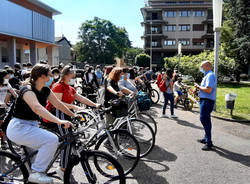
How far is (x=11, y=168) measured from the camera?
3109 mm

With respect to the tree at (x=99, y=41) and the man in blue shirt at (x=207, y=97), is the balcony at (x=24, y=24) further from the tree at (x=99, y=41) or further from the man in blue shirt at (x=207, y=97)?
the tree at (x=99, y=41)

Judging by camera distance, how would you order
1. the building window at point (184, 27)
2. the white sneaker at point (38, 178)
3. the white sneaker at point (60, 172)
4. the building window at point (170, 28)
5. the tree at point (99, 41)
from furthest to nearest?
the tree at point (99, 41) < the building window at point (170, 28) < the building window at point (184, 27) < the white sneaker at point (60, 172) < the white sneaker at point (38, 178)

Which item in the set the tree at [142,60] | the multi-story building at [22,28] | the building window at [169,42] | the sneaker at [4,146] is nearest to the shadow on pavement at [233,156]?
the sneaker at [4,146]

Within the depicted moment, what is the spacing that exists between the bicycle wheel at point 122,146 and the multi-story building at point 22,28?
18.3m

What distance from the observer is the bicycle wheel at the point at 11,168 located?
3104 millimetres

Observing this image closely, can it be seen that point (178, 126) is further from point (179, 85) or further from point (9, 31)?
point (9, 31)

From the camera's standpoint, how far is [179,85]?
11.1m

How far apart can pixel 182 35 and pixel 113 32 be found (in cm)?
1770

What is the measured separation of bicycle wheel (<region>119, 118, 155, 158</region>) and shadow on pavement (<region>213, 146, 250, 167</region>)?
162 cm

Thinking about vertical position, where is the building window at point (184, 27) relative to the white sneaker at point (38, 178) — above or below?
above

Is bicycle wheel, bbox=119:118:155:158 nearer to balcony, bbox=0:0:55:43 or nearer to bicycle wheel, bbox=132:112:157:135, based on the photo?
bicycle wheel, bbox=132:112:157:135

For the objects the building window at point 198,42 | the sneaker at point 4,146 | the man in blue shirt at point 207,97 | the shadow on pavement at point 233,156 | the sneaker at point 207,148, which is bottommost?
the shadow on pavement at point 233,156

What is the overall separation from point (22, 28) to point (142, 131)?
20.6 m

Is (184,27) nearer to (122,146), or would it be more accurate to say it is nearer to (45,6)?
(45,6)
